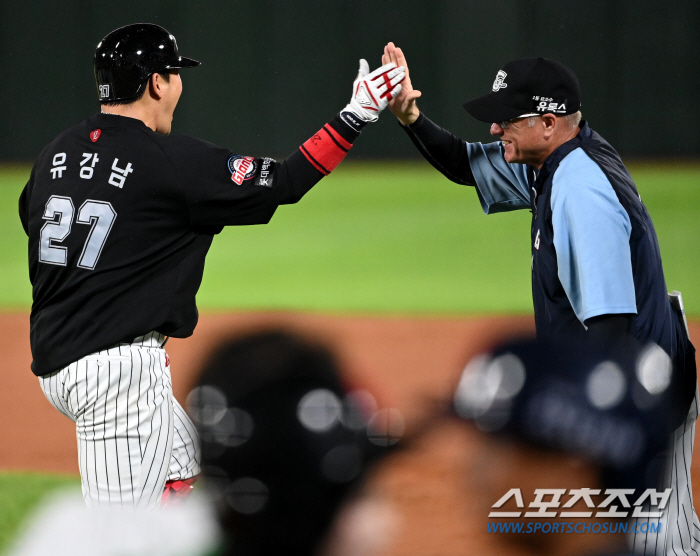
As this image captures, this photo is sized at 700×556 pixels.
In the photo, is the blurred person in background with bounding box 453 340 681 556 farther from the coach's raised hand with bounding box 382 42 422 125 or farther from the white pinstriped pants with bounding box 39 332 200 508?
the coach's raised hand with bounding box 382 42 422 125

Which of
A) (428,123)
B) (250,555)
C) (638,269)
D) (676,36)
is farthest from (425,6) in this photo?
(250,555)

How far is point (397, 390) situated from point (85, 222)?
3.18 metres

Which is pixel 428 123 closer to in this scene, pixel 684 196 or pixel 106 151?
pixel 106 151

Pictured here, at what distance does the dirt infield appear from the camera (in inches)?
79.3

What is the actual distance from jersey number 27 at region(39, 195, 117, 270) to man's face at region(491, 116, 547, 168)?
1203mm

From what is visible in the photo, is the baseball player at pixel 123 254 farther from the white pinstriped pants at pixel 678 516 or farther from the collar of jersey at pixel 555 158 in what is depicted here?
the white pinstriped pants at pixel 678 516

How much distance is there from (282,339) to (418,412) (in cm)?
402

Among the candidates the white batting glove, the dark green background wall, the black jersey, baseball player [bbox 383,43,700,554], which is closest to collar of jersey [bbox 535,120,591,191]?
baseball player [bbox 383,43,700,554]

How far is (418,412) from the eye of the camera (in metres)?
1.97

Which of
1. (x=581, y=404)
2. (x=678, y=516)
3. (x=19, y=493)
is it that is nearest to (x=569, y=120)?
(x=581, y=404)

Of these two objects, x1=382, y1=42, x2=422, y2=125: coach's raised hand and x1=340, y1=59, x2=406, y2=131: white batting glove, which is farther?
x1=382, y1=42, x2=422, y2=125: coach's raised hand

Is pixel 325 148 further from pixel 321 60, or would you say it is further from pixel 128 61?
pixel 321 60

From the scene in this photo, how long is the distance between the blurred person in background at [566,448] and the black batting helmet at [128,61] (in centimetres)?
119

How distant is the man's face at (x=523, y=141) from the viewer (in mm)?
→ 2416
